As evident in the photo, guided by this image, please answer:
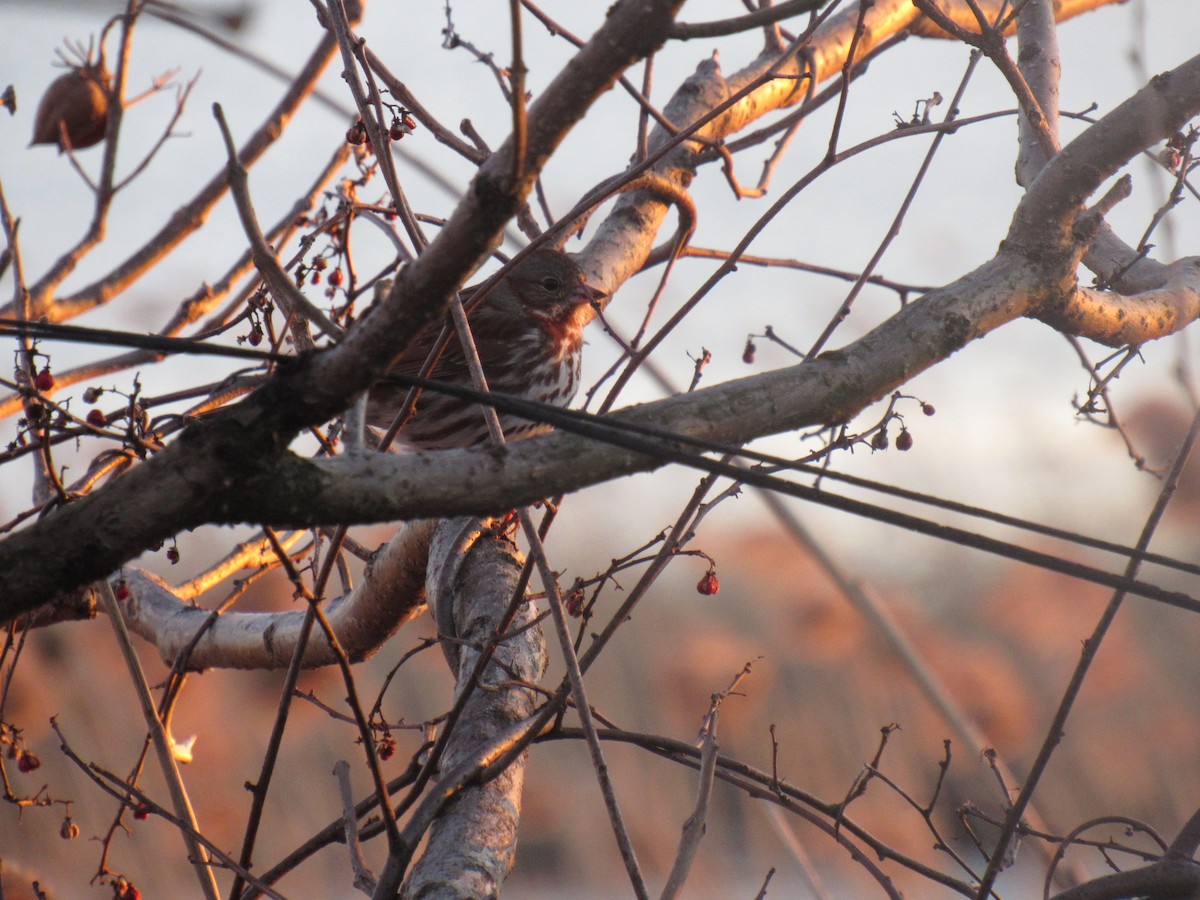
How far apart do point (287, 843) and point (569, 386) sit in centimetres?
555

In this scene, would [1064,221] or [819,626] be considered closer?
[1064,221]

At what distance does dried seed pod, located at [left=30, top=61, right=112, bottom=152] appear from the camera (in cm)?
327

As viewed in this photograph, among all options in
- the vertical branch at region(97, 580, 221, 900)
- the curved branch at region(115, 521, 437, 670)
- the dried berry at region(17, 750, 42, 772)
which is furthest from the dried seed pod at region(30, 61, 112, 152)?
the vertical branch at region(97, 580, 221, 900)

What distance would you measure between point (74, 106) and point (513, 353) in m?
1.57

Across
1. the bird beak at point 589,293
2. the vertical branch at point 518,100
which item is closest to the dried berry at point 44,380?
the bird beak at point 589,293

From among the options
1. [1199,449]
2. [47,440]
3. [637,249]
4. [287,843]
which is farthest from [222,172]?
[287,843]

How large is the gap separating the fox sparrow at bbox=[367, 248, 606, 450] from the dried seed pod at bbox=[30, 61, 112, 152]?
1203mm

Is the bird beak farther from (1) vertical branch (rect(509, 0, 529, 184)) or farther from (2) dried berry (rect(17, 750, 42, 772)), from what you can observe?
(1) vertical branch (rect(509, 0, 529, 184))

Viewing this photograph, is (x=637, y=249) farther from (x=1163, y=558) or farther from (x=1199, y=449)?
(x=1199, y=449)

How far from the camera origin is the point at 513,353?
3.87 meters

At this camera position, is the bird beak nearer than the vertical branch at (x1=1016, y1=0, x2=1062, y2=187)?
No

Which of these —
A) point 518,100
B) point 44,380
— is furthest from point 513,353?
point 518,100

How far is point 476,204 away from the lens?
1.11 metres

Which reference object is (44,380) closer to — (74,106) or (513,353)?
(74,106)
